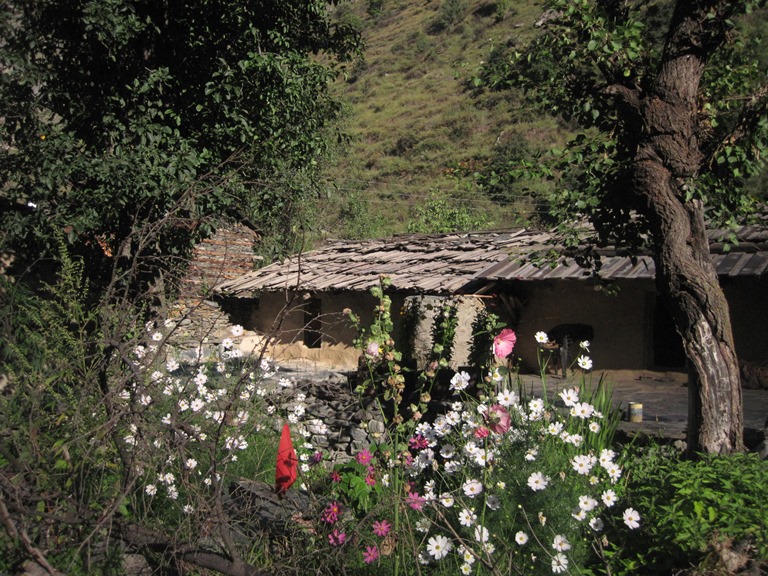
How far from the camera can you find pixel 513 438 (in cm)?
404

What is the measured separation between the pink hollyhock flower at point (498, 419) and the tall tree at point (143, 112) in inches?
197

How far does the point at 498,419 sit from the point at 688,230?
207 cm

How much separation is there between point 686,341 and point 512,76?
2639 millimetres

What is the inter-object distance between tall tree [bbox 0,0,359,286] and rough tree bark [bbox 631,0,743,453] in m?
4.33

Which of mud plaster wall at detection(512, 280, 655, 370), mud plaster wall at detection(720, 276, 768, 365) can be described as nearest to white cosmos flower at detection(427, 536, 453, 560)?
mud plaster wall at detection(720, 276, 768, 365)

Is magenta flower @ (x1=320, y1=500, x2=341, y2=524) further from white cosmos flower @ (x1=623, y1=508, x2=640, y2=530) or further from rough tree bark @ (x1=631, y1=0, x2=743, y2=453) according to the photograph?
rough tree bark @ (x1=631, y1=0, x2=743, y2=453)

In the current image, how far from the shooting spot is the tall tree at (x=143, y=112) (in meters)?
8.36

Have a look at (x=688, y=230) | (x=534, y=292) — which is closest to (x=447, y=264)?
(x=534, y=292)

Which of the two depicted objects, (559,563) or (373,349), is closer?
(559,563)

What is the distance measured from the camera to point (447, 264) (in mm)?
11641

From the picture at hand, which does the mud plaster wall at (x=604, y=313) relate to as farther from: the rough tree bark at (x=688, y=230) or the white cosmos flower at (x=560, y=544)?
the white cosmos flower at (x=560, y=544)

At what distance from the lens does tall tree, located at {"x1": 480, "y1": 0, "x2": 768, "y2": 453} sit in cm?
464

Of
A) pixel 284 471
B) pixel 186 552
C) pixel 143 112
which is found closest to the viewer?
pixel 186 552

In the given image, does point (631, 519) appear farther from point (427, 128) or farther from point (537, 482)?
point (427, 128)
